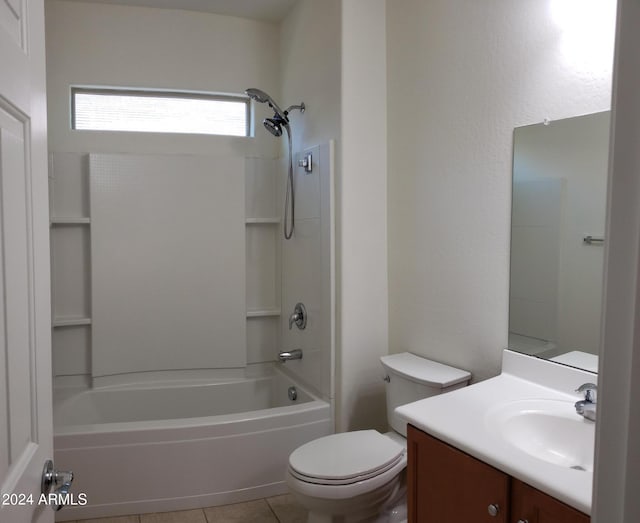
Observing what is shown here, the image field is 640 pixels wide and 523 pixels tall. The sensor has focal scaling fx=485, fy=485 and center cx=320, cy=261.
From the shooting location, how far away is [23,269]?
882mm

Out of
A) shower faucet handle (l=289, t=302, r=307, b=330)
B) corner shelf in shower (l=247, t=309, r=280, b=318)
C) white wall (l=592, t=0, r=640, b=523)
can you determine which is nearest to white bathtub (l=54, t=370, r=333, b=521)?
shower faucet handle (l=289, t=302, r=307, b=330)

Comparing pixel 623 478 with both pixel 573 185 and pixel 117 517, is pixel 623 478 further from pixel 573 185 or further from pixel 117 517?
pixel 117 517

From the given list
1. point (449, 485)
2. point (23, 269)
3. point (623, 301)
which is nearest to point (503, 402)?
point (449, 485)

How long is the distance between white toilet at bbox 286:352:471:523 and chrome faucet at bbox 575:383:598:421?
1.87 feet

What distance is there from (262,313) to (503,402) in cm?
209

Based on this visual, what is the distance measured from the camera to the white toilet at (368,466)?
1.88m

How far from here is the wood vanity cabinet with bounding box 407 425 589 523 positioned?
3.80 ft

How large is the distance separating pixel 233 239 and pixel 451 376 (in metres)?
1.86

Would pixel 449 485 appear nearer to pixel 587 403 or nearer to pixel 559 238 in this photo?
pixel 587 403

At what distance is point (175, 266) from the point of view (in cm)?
326

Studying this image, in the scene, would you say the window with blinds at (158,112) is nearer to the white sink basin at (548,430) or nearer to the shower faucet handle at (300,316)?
the shower faucet handle at (300,316)

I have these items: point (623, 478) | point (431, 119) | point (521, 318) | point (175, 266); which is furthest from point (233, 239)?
point (623, 478)

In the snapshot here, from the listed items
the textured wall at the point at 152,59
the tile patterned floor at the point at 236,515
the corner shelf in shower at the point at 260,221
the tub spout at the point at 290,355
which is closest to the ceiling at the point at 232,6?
the textured wall at the point at 152,59

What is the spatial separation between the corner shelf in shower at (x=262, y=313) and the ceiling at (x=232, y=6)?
2.02 metres
